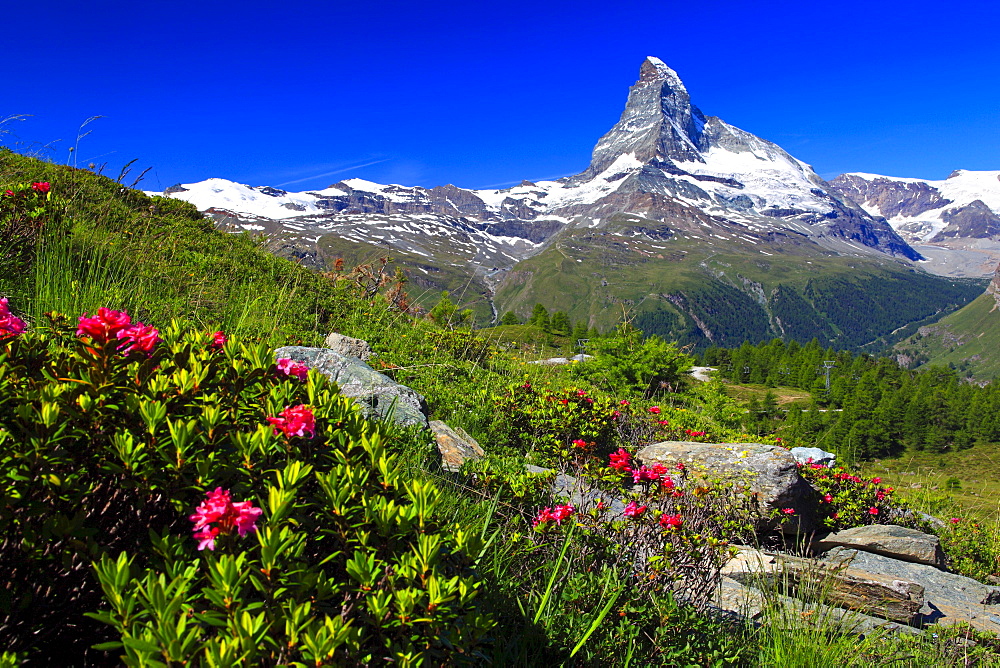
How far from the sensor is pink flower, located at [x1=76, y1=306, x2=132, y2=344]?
184cm

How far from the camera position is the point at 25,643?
5.19 ft

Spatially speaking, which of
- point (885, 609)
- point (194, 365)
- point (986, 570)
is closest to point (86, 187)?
point (194, 365)

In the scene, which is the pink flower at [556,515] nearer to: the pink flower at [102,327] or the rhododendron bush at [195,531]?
the rhododendron bush at [195,531]

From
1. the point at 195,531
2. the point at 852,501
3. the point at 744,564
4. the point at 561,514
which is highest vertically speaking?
the point at 195,531

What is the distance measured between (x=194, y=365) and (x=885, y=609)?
6.22 metres

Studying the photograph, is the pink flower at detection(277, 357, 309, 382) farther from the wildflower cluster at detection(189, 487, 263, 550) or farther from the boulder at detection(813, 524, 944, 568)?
the boulder at detection(813, 524, 944, 568)

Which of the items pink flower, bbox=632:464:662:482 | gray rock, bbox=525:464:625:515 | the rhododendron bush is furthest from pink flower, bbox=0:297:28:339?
pink flower, bbox=632:464:662:482

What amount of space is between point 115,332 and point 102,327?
0.05m

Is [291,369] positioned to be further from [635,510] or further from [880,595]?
[880,595]

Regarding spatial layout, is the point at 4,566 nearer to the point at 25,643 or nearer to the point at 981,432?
the point at 25,643

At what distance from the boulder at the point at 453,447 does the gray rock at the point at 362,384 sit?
26 cm

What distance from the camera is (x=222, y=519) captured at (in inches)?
58.7

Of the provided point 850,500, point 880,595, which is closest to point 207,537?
point 880,595

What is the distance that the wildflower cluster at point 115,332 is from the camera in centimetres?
185
